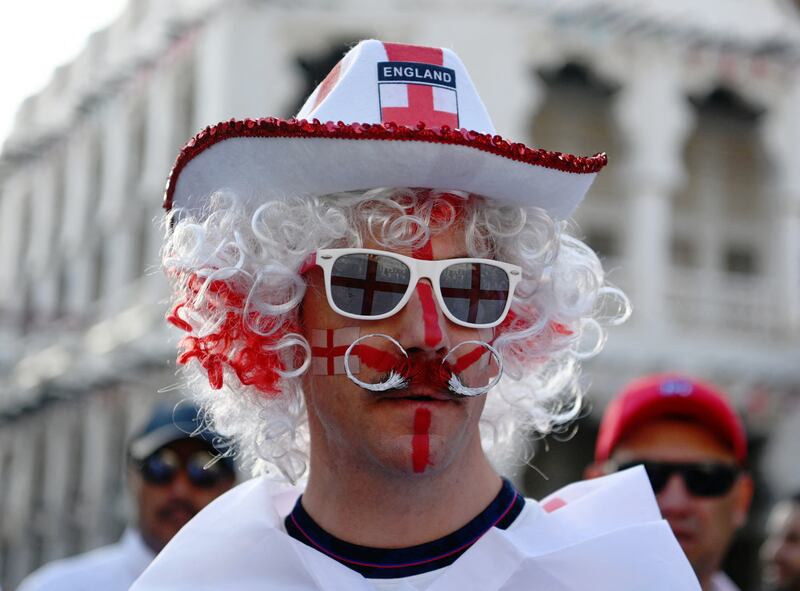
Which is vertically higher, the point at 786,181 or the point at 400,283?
the point at 786,181

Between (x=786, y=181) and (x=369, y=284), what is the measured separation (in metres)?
15.1

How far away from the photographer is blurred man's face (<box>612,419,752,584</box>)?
12.5 ft

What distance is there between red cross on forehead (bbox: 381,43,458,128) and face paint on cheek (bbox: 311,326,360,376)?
394mm

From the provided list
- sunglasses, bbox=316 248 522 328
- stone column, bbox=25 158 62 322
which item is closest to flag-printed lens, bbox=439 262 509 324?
sunglasses, bbox=316 248 522 328

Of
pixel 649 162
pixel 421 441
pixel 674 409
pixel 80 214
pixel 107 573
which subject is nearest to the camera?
pixel 421 441

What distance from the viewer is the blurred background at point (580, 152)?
1528 cm

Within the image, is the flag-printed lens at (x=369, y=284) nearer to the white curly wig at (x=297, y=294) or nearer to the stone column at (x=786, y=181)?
the white curly wig at (x=297, y=294)

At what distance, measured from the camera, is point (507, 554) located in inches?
96.5

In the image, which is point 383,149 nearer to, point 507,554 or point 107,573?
point 507,554

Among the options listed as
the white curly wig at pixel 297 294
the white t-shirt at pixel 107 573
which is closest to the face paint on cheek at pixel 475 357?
the white curly wig at pixel 297 294

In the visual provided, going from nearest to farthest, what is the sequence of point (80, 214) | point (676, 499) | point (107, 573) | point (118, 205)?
point (676, 499), point (107, 573), point (118, 205), point (80, 214)

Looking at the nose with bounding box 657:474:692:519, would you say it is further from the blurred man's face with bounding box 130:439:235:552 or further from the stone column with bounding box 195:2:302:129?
the stone column with bounding box 195:2:302:129

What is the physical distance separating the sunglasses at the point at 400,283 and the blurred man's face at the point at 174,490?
237 centimetres

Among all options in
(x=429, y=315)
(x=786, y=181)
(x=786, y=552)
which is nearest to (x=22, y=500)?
(x=786, y=181)
